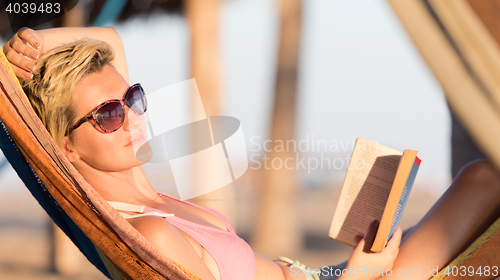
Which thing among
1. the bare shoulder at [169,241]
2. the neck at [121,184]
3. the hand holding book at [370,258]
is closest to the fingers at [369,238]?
the hand holding book at [370,258]

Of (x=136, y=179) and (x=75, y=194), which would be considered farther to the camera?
(x=136, y=179)

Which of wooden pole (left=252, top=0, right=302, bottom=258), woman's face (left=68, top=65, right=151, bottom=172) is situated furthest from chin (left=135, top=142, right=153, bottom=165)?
wooden pole (left=252, top=0, right=302, bottom=258)

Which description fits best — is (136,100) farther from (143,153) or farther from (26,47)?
(26,47)

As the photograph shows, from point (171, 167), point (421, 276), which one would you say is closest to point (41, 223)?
point (171, 167)

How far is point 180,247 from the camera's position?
0.71 metres

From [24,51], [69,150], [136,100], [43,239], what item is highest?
[24,51]

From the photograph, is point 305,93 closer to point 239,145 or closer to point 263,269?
point 239,145

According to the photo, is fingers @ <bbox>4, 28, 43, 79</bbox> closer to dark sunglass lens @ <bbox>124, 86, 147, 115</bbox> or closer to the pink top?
dark sunglass lens @ <bbox>124, 86, 147, 115</bbox>

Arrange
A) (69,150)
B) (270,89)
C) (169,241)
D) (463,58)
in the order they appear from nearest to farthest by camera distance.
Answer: (463,58), (169,241), (69,150), (270,89)

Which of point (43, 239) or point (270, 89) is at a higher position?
point (270, 89)

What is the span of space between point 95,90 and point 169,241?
370 mm

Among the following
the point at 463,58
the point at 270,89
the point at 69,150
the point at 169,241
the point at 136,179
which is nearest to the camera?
the point at 463,58

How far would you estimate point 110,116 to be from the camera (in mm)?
794

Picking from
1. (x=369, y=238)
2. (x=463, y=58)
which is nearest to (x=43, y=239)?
(x=369, y=238)
